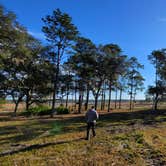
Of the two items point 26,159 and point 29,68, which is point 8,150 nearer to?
point 26,159

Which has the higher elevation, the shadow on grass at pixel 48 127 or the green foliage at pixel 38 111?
the green foliage at pixel 38 111

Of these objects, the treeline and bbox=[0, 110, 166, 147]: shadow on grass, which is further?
the treeline

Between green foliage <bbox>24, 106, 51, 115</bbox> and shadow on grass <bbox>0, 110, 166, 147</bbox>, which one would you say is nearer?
shadow on grass <bbox>0, 110, 166, 147</bbox>

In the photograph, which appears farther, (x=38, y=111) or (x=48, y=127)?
(x=38, y=111)

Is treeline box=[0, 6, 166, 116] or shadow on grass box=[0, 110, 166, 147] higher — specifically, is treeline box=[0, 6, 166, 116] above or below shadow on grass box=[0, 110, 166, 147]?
above

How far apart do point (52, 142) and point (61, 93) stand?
34.1m

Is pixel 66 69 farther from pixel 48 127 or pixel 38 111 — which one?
pixel 48 127

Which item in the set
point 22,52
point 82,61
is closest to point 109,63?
point 82,61

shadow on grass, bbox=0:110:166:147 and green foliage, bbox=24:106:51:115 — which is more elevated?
green foliage, bbox=24:106:51:115

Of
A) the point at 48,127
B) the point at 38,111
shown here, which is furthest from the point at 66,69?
the point at 48,127

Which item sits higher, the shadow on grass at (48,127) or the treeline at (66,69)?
the treeline at (66,69)

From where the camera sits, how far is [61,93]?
4606cm

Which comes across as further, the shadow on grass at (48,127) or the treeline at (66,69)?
the treeline at (66,69)

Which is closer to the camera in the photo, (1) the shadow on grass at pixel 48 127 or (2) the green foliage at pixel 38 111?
(1) the shadow on grass at pixel 48 127
